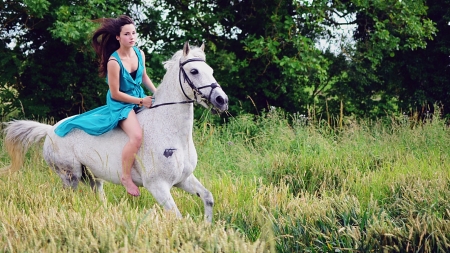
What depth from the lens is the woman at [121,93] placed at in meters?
4.69

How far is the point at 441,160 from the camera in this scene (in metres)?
7.04

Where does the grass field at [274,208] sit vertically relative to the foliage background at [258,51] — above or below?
below

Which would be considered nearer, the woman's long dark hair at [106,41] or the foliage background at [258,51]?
the woman's long dark hair at [106,41]

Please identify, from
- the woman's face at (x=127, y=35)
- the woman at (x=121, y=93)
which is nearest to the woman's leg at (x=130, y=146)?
the woman at (x=121, y=93)

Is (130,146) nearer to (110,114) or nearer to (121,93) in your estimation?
(110,114)

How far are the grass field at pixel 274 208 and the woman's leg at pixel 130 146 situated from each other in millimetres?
220

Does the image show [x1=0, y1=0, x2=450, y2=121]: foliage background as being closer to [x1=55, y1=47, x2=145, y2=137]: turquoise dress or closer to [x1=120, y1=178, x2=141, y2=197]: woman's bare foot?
[x1=55, y1=47, x2=145, y2=137]: turquoise dress

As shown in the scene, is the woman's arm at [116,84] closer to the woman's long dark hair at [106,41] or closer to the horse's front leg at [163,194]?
the woman's long dark hair at [106,41]

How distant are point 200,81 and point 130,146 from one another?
0.87m

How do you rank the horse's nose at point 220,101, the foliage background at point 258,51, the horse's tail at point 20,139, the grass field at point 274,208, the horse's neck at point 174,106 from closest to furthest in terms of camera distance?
the grass field at point 274,208, the horse's nose at point 220,101, the horse's neck at point 174,106, the horse's tail at point 20,139, the foliage background at point 258,51

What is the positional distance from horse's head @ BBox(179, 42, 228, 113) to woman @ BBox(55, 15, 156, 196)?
485 mm

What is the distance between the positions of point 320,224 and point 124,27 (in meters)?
2.57

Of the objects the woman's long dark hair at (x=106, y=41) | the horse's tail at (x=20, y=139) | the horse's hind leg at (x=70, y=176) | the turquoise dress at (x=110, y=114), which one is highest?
the woman's long dark hair at (x=106, y=41)

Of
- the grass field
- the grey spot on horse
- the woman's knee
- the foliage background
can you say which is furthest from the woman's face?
the foliage background
